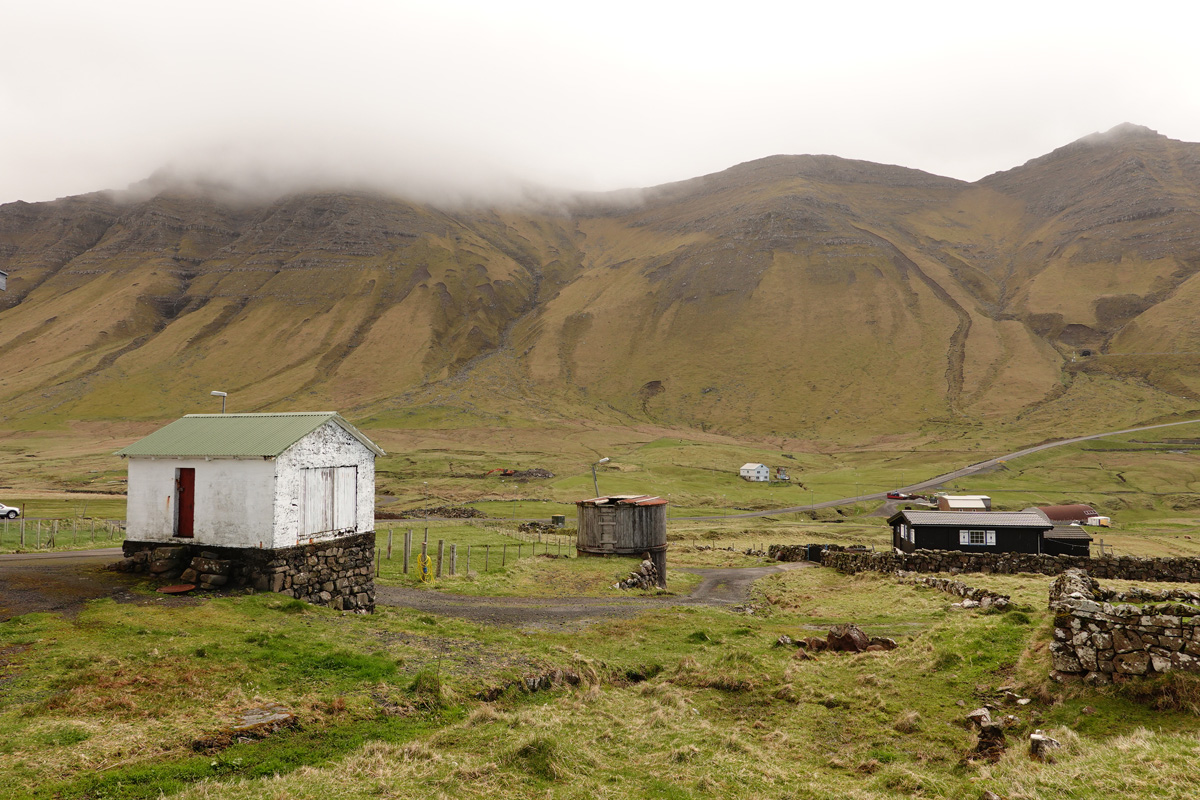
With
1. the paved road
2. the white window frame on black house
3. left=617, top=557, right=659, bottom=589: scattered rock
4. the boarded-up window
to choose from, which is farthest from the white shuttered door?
the paved road

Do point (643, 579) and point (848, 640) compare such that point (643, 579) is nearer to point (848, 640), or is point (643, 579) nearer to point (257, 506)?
point (848, 640)

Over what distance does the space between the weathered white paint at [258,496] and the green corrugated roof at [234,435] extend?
0.85ft

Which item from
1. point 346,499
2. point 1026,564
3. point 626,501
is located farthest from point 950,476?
point 346,499

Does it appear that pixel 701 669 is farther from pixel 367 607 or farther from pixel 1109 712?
pixel 367 607

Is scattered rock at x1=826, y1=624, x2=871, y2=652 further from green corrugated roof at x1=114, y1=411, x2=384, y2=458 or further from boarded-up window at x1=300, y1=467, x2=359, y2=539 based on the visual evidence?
boarded-up window at x1=300, y1=467, x2=359, y2=539

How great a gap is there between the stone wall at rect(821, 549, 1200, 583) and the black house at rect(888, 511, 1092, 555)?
2633 mm

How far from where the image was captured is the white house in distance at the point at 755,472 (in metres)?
108

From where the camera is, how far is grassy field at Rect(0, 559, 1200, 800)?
10570mm

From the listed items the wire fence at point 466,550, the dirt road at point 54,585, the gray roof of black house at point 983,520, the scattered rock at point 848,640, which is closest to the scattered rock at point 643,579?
the wire fence at point 466,550

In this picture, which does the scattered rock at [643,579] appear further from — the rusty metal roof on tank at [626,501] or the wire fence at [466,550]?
the wire fence at [466,550]

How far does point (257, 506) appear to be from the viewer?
22.2 metres

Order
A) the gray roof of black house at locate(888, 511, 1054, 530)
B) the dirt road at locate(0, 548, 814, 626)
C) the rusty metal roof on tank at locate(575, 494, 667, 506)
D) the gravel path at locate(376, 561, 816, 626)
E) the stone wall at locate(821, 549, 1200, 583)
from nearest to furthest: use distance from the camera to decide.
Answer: the dirt road at locate(0, 548, 814, 626) → the gravel path at locate(376, 561, 816, 626) → the stone wall at locate(821, 549, 1200, 583) → the rusty metal roof on tank at locate(575, 494, 667, 506) → the gray roof of black house at locate(888, 511, 1054, 530)

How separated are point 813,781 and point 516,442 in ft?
408

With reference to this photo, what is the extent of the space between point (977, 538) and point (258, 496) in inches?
1694
